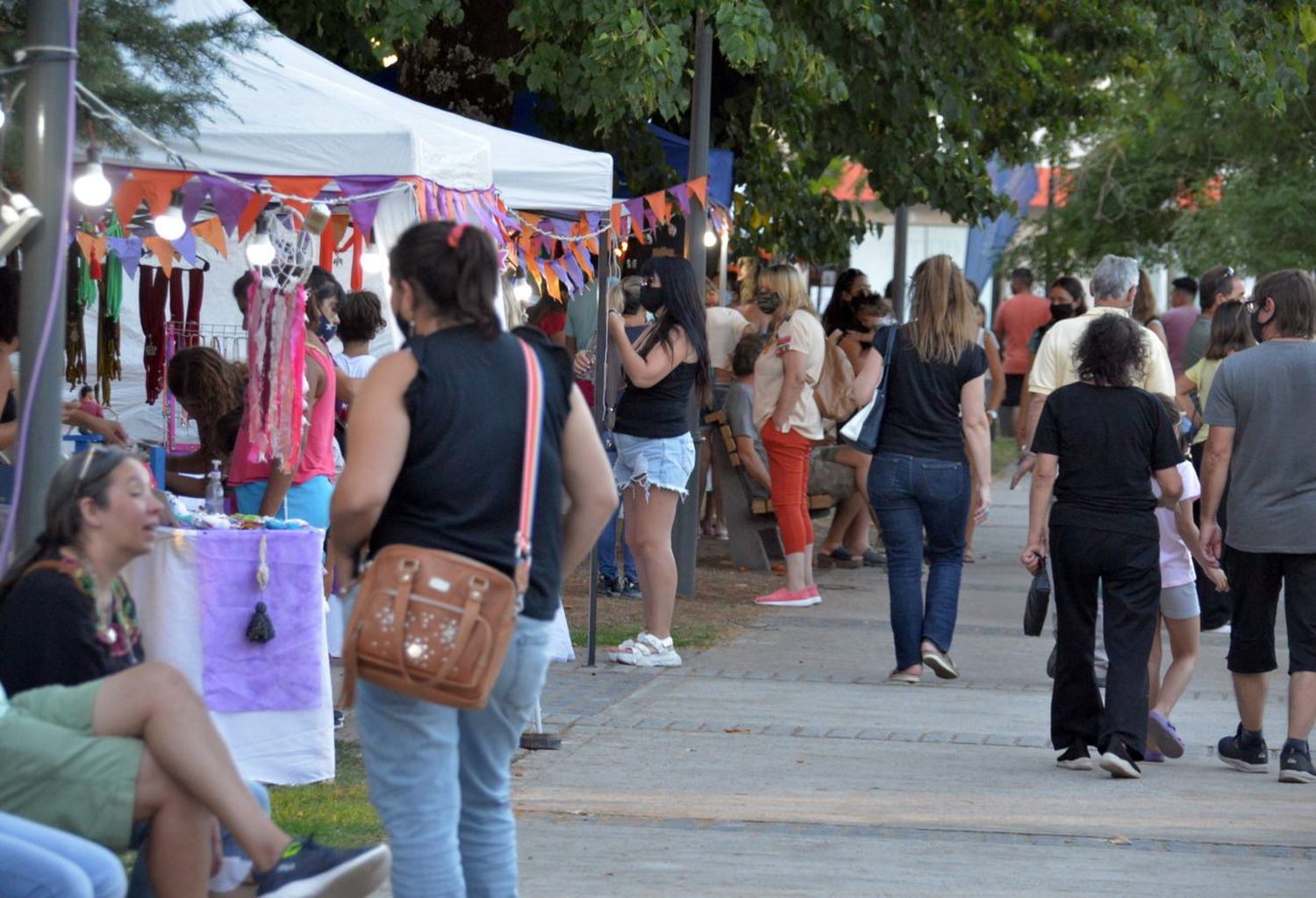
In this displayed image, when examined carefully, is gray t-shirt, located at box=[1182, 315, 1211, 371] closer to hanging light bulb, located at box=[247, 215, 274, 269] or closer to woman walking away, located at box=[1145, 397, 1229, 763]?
woman walking away, located at box=[1145, 397, 1229, 763]

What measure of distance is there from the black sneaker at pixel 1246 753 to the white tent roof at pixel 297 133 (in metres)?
3.54

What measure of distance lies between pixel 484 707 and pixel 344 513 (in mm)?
506

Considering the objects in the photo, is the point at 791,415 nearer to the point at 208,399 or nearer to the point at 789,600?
the point at 789,600

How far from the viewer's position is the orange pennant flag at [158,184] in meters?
6.40

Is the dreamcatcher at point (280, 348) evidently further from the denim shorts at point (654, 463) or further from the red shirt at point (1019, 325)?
the red shirt at point (1019, 325)

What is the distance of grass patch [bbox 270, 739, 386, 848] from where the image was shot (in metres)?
5.67

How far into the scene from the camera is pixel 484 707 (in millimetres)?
3943

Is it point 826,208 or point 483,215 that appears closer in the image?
point 483,215

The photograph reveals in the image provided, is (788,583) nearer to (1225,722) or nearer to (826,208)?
(1225,722)

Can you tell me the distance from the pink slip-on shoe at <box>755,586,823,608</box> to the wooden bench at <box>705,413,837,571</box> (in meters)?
1.33

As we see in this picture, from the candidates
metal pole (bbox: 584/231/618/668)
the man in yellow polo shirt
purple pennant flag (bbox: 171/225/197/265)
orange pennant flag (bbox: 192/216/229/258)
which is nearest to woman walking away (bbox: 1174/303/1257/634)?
the man in yellow polo shirt

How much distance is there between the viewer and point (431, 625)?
12.3 feet

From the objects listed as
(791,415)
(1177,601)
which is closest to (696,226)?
(791,415)

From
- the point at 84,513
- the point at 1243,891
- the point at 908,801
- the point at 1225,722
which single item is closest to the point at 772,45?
the point at 1225,722
